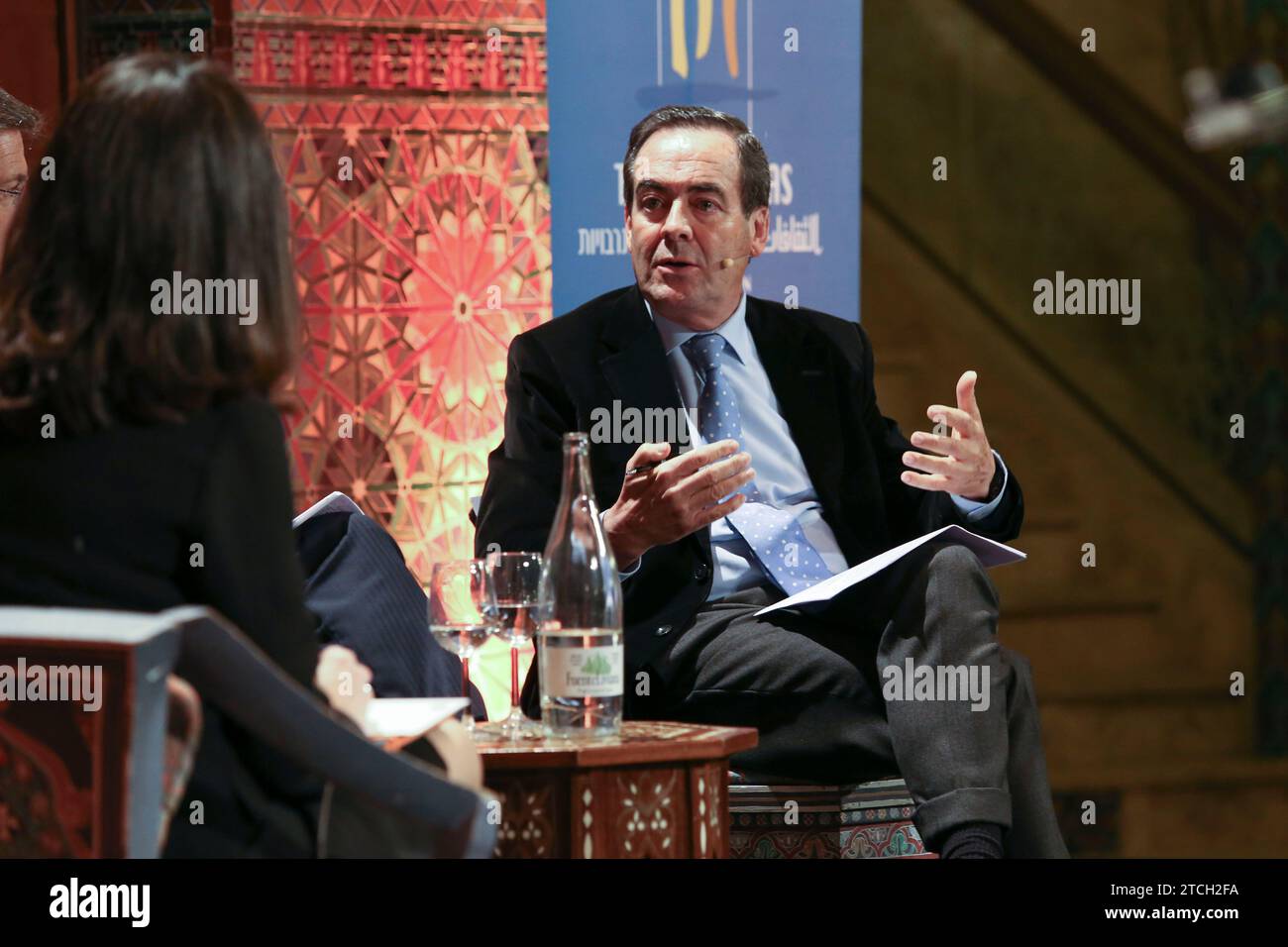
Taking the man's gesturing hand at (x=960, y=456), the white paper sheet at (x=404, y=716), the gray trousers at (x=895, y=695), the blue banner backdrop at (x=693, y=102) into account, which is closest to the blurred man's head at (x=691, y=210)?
the blue banner backdrop at (x=693, y=102)

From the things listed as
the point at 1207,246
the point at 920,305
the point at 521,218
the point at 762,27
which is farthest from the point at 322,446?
the point at 1207,246

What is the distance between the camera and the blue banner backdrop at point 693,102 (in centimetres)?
348

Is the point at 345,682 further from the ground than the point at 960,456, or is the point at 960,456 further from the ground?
the point at 960,456

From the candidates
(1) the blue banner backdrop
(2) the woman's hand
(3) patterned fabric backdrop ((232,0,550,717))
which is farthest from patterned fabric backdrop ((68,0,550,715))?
(2) the woman's hand

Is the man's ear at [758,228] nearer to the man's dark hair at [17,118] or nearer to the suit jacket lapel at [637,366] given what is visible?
the suit jacket lapel at [637,366]

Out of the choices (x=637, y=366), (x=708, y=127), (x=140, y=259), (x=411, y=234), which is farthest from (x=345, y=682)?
(x=411, y=234)

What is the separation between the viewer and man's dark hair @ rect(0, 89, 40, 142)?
297 centimetres

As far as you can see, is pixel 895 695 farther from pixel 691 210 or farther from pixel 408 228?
pixel 408 228

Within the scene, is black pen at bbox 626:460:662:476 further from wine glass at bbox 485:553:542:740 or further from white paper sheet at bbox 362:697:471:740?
white paper sheet at bbox 362:697:471:740

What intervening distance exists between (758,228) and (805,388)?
0.39 m

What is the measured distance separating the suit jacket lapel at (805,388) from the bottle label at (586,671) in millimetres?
1075

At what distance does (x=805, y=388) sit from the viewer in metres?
3.03

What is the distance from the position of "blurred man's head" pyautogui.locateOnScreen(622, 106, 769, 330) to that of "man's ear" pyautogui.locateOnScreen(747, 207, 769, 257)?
0.07 ft
